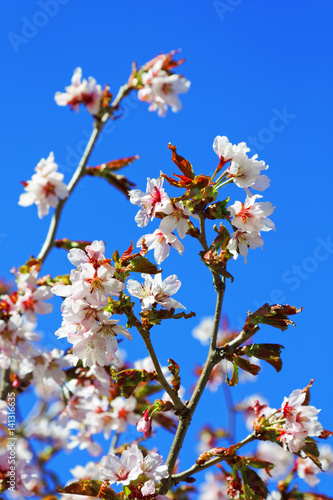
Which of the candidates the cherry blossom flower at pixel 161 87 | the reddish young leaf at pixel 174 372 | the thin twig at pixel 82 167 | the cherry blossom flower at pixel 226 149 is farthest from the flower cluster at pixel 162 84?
the reddish young leaf at pixel 174 372

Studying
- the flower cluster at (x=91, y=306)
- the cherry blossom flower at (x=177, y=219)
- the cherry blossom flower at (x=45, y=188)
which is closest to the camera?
the flower cluster at (x=91, y=306)

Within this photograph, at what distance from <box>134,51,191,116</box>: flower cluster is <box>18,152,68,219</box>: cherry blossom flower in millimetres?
874

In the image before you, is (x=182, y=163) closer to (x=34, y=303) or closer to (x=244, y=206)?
(x=244, y=206)

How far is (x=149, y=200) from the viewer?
1.63 metres

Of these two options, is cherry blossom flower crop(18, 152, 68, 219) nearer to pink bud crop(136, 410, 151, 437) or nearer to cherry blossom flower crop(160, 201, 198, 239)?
cherry blossom flower crop(160, 201, 198, 239)

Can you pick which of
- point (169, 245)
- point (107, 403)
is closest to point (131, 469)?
point (169, 245)

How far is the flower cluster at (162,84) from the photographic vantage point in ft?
11.2

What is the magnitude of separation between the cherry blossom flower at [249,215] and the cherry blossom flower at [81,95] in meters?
2.37

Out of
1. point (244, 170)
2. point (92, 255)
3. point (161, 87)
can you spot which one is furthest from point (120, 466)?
point (161, 87)

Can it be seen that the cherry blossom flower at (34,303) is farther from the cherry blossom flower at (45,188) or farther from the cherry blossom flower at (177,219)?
the cherry blossom flower at (177,219)

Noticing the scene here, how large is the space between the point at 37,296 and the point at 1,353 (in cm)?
41

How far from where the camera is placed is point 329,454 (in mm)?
6328

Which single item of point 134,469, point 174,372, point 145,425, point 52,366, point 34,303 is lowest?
point 134,469

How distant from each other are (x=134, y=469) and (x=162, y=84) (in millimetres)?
2669
